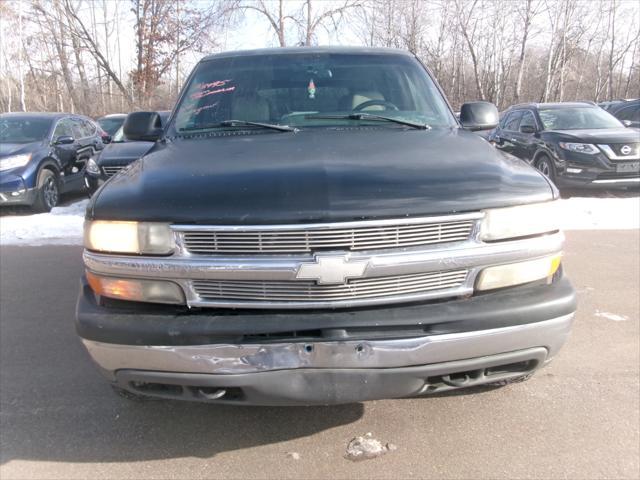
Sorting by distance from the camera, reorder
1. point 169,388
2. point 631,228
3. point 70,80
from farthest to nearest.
→ point 70,80 < point 631,228 < point 169,388

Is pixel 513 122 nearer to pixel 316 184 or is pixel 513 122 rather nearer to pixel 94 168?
pixel 94 168

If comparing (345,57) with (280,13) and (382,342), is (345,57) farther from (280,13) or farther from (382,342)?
(280,13)

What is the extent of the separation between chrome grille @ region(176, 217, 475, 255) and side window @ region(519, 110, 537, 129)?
9.34 meters

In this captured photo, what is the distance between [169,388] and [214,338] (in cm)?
36

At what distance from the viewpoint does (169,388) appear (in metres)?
2.30

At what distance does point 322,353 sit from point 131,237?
2.95 feet

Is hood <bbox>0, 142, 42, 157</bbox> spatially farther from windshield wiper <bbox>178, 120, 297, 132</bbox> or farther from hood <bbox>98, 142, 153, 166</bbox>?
windshield wiper <bbox>178, 120, 297, 132</bbox>

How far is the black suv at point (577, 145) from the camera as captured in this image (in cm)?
918

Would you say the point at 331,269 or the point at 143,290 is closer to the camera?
the point at 331,269

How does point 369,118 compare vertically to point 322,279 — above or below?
above

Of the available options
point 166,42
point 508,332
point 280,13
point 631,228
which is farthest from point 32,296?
point 166,42

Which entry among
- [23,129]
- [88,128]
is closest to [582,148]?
[88,128]

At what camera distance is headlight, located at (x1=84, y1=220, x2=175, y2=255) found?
2203 millimetres

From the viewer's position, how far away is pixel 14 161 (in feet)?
28.8
